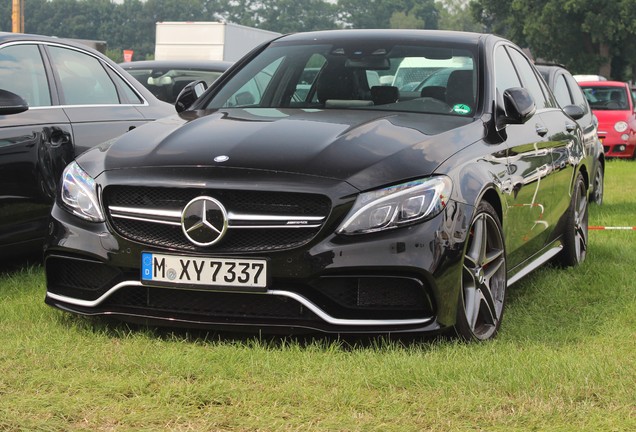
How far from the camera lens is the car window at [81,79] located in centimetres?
734

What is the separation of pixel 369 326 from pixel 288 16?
522 ft

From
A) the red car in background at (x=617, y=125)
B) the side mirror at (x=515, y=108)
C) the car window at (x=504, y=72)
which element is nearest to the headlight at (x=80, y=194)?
the side mirror at (x=515, y=108)

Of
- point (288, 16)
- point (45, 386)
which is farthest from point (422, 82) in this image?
point (288, 16)

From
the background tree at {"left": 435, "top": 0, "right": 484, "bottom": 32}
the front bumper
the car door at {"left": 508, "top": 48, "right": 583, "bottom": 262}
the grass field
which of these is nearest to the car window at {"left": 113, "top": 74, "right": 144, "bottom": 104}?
the grass field

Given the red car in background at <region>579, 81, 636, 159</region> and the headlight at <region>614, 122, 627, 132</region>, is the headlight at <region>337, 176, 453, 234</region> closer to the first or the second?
the red car in background at <region>579, 81, 636, 159</region>

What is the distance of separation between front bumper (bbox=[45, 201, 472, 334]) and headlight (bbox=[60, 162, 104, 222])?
6 cm

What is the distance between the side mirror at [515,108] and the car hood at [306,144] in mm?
301

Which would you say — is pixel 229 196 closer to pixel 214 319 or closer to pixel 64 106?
pixel 214 319

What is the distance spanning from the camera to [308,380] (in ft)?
14.3

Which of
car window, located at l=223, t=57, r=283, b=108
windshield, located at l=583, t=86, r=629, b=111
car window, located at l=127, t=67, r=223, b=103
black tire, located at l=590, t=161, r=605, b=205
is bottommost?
windshield, located at l=583, t=86, r=629, b=111

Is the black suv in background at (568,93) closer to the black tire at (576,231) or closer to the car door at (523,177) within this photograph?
the black tire at (576,231)

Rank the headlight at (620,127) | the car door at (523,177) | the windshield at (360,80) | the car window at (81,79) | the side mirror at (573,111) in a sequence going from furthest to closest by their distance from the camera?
1. the headlight at (620,127)
2. the side mirror at (573,111)
3. the car window at (81,79)
4. the windshield at (360,80)
5. the car door at (523,177)

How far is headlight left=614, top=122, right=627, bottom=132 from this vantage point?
70.3 ft

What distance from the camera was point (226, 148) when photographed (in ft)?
16.8
